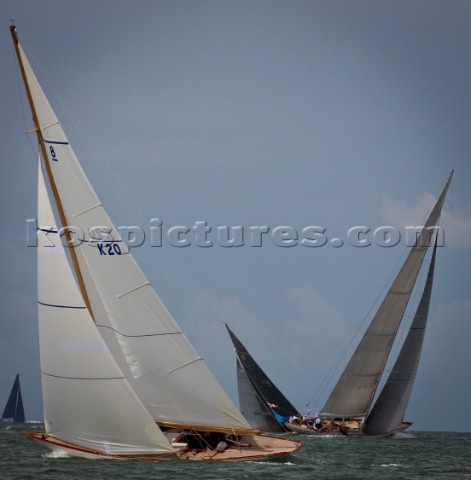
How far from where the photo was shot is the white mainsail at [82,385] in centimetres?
2545

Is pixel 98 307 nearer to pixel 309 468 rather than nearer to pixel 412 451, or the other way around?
pixel 309 468

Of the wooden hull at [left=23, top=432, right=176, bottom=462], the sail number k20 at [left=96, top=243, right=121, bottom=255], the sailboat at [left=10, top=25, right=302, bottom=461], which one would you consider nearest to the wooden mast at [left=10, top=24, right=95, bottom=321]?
the sailboat at [left=10, top=25, right=302, bottom=461]

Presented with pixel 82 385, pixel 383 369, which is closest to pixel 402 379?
pixel 383 369

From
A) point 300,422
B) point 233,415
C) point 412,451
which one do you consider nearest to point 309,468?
point 233,415

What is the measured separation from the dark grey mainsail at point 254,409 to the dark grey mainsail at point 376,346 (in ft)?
17.6

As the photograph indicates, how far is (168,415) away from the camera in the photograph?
89.5 feet

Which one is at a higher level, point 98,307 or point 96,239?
point 96,239

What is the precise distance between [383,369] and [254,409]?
7.32 metres

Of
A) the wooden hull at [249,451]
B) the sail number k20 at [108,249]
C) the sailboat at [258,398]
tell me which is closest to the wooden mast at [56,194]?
the sail number k20 at [108,249]

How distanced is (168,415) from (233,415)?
67.0 inches

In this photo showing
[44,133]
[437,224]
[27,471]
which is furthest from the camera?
[437,224]

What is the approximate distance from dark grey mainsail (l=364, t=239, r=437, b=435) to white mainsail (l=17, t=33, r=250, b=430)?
18710 mm

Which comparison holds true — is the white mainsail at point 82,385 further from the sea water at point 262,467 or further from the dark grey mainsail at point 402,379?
the dark grey mainsail at point 402,379

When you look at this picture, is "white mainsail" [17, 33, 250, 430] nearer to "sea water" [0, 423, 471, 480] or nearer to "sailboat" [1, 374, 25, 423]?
"sea water" [0, 423, 471, 480]
